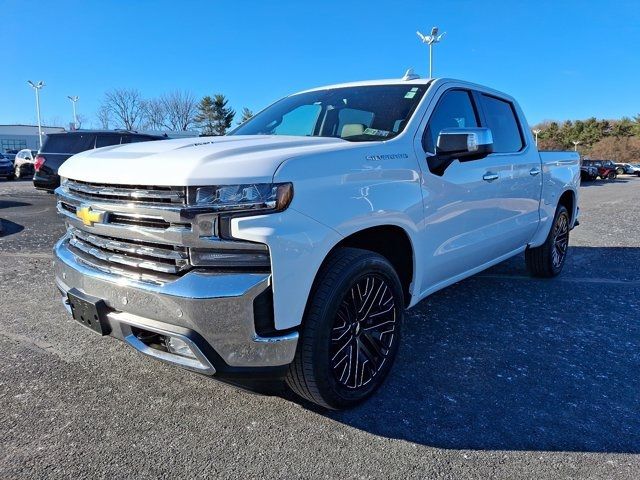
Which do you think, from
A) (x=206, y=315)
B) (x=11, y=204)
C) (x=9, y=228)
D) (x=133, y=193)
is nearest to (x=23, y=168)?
(x=11, y=204)

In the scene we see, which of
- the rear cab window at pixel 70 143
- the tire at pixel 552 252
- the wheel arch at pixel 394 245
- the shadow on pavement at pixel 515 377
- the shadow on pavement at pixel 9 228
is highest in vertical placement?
the rear cab window at pixel 70 143

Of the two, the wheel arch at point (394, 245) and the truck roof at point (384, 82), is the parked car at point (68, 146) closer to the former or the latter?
the truck roof at point (384, 82)

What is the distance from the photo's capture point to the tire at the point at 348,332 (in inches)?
95.1

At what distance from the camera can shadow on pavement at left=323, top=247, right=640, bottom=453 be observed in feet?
8.39

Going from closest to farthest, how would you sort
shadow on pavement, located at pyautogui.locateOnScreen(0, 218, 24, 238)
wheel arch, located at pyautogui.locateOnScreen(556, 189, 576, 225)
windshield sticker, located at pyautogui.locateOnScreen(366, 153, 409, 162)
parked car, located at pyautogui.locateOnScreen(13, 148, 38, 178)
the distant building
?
1. windshield sticker, located at pyautogui.locateOnScreen(366, 153, 409, 162)
2. wheel arch, located at pyautogui.locateOnScreen(556, 189, 576, 225)
3. shadow on pavement, located at pyautogui.locateOnScreen(0, 218, 24, 238)
4. parked car, located at pyautogui.locateOnScreen(13, 148, 38, 178)
5. the distant building

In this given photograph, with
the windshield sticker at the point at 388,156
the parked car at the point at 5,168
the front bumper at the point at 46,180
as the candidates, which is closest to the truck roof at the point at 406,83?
the windshield sticker at the point at 388,156

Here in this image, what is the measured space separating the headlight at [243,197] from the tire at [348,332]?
0.48 m

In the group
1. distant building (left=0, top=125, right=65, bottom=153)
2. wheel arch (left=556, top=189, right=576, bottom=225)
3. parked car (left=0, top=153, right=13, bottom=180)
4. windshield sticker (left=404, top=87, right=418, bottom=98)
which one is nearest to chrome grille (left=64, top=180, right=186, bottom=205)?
windshield sticker (left=404, top=87, right=418, bottom=98)

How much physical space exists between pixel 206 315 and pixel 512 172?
3.18m

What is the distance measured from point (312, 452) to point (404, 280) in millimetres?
1302

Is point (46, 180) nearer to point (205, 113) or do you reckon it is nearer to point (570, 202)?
point (570, 202)

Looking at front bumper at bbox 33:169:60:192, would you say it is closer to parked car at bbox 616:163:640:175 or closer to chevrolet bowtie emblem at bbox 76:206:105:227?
chevrolet bowtie emblem at bbox 76:206:105:227

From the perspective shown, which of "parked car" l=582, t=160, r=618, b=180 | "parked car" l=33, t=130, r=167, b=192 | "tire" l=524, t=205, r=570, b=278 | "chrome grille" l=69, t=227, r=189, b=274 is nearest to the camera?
"chrome grille" l=69, t=227, r=189, b=274

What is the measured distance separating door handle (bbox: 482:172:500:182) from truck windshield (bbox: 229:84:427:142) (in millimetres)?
836
